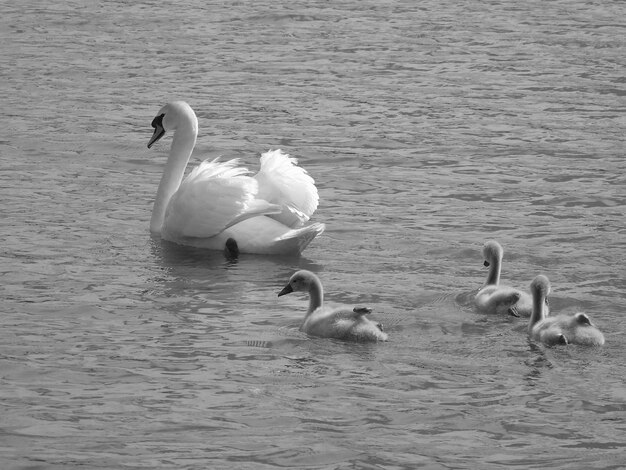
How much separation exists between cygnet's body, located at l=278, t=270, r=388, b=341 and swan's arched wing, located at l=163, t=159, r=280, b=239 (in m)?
2.41

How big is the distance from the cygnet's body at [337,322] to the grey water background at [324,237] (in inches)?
5.1

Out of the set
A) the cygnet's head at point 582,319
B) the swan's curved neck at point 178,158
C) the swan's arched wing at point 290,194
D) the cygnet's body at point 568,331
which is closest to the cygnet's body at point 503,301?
the cygnet's body at point 568,331

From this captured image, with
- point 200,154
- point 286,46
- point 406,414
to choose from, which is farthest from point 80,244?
point 286,46

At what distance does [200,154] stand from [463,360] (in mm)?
7371

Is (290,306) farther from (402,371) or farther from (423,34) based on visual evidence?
(423,34)

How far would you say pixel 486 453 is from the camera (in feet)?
28.4

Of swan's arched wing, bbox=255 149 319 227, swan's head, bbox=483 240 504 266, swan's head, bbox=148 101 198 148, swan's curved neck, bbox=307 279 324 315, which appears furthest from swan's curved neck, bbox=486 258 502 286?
swan's head, bbox=148 101 198 148

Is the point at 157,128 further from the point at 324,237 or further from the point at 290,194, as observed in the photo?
the point at 324,237

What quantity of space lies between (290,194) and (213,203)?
661mm

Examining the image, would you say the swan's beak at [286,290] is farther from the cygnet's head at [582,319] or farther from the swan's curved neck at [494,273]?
the cygnet's head at [582,319]

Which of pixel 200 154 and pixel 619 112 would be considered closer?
pixel 200 154

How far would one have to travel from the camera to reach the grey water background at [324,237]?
9.02 metres

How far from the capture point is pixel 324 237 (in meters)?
13.9

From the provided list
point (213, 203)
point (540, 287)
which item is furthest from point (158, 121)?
point (540, 287)
